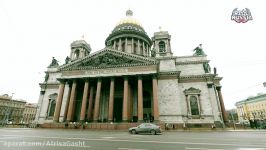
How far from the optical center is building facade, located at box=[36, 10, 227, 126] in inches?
1110

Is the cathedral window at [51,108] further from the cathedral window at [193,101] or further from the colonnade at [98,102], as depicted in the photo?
the cathedral window at [193,101]

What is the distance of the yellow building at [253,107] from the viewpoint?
7529 centimetres

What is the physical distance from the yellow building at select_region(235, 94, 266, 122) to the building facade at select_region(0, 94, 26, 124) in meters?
102

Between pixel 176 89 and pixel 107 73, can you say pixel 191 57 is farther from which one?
pixel 107 73

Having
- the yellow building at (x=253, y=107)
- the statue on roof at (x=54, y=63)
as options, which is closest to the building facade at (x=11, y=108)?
the statue on roof at (x=54, y=63)

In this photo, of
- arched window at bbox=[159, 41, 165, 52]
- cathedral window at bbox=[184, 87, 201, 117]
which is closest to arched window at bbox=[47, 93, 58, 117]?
arched window at bbox=[159, 41, 165, 52]

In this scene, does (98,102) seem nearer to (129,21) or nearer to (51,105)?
(51,105)

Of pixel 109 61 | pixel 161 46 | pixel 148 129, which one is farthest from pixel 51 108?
pixel 161 46

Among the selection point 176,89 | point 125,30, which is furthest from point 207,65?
point 125,30

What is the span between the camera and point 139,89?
89.7 feet

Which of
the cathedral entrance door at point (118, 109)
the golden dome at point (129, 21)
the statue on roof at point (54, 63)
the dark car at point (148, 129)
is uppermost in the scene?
the golden dome at point (129, 21)

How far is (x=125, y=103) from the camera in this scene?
26.3m

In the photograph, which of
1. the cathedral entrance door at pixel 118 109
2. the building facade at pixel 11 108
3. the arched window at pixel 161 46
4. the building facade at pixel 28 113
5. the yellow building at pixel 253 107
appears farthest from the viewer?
the building facade at pixel 28 113

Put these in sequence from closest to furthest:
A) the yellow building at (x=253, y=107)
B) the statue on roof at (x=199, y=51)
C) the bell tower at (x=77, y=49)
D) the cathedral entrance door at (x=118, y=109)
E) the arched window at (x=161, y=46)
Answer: the cathedral entrance door at (x=118, y=109), the statue on roof at (x=199, y=51), the arched window at (x=161, y=46), the bell tower at (x=77, y=49), the yellow building at (x=253, y=107)
